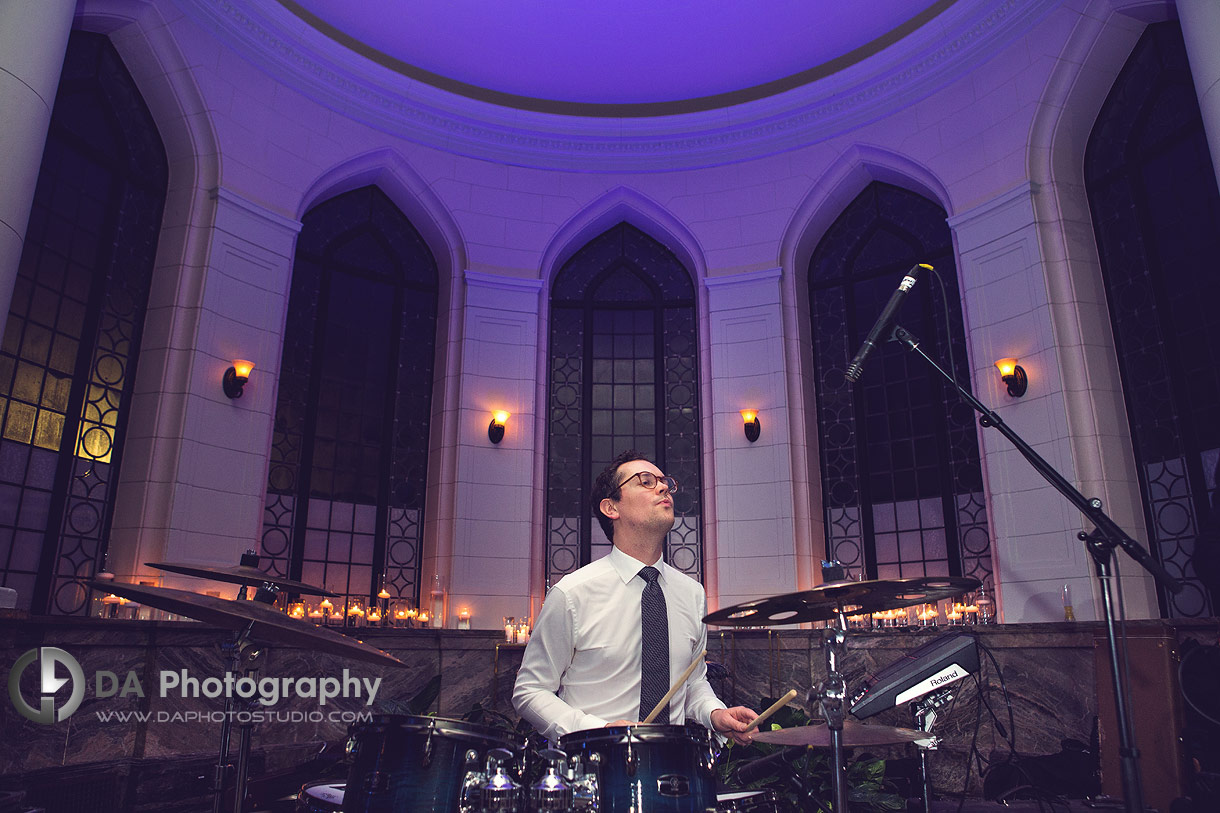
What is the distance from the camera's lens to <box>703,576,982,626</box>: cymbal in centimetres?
251

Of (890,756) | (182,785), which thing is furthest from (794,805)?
(182,785)

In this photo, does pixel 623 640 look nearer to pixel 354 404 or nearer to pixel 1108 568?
pixel 1108 568

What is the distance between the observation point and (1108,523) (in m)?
3.31

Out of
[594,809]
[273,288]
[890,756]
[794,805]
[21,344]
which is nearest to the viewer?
[594,809]

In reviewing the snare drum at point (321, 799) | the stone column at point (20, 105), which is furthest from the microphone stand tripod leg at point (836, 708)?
the stone column at point (20, 105)

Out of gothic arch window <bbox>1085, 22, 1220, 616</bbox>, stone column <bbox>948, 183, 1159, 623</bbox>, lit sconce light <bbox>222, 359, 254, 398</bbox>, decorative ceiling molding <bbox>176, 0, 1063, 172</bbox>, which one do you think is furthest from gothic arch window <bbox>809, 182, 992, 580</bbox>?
lit sconce light <bbox>222, 359, 254, 398</bbox>

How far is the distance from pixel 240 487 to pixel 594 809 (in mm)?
5945

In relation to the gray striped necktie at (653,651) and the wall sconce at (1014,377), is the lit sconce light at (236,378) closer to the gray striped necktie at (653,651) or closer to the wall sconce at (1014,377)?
the gray striped necktie at (653,651)

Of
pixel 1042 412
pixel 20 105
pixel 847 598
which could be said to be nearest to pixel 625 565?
pixel 847 598

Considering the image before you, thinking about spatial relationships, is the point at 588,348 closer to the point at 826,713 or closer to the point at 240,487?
the point at 240,487

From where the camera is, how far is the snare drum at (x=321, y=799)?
9.47 feet

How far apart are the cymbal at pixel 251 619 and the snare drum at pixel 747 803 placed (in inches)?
44.4

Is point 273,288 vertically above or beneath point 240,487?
above

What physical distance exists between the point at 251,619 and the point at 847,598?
1.96m
